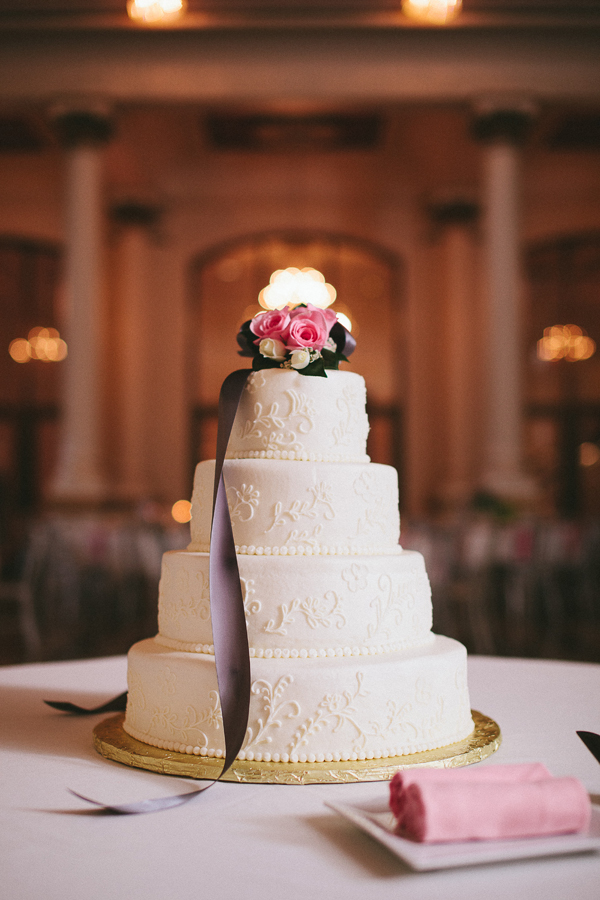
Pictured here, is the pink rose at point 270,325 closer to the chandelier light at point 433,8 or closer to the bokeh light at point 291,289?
the chandelier light at point 433,8

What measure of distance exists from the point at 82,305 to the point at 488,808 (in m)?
10.3

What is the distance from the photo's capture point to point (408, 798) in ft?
4.44

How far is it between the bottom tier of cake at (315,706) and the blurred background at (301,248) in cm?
707

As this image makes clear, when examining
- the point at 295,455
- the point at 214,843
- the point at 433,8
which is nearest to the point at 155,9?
the point at 433,8

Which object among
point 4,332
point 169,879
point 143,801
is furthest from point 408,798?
point 4,332

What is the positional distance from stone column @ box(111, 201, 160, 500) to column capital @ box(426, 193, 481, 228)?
5.02 m

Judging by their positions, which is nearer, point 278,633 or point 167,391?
point 278,633

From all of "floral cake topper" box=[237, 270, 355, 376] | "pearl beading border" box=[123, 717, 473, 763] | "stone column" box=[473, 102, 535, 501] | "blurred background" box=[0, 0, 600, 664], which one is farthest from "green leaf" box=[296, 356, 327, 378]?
"stone column" box=[473, 102, 535, 501]

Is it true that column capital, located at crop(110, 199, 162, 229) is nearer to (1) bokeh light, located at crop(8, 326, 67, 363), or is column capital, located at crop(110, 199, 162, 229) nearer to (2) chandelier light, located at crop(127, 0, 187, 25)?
(1) bokeh light, located at crop(8, 326, 67, 363)

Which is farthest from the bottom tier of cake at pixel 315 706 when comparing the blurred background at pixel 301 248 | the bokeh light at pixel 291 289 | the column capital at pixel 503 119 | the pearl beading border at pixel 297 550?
the column capital at pixel 503 119

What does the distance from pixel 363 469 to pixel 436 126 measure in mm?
12584

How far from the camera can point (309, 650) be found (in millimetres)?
1993

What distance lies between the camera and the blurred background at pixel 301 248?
10.0 meters

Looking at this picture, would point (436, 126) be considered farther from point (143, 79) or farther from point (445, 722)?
point (445, 722)
